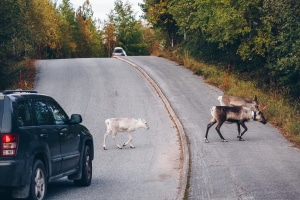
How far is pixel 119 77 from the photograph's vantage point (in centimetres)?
4062

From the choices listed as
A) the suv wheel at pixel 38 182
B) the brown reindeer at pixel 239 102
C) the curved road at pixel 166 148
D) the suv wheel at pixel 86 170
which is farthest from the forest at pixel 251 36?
the suv wheel at pixel 38 182

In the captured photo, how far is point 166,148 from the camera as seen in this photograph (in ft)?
69.4

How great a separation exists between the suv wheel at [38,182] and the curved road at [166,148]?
1.06 metres

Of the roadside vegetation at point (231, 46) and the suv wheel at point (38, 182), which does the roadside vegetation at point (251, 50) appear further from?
the suv wheel at point (38, 182)

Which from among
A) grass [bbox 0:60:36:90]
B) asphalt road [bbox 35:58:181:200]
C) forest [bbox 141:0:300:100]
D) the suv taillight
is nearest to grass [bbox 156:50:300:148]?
forest [bbox 141:0:300:100]

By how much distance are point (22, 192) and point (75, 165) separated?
111 inches

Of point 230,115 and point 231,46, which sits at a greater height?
point 231,46

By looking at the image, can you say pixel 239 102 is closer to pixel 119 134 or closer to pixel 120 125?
pixel 119 134

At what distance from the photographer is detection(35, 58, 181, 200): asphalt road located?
46.7 ft

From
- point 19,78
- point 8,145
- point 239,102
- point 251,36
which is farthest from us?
point 251,36

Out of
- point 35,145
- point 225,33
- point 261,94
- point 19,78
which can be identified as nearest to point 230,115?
point 261,94

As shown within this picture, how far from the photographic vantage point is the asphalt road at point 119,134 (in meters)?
14.2

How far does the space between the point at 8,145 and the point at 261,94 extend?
23636 millimetres

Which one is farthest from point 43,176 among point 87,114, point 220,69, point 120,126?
point 220,69
